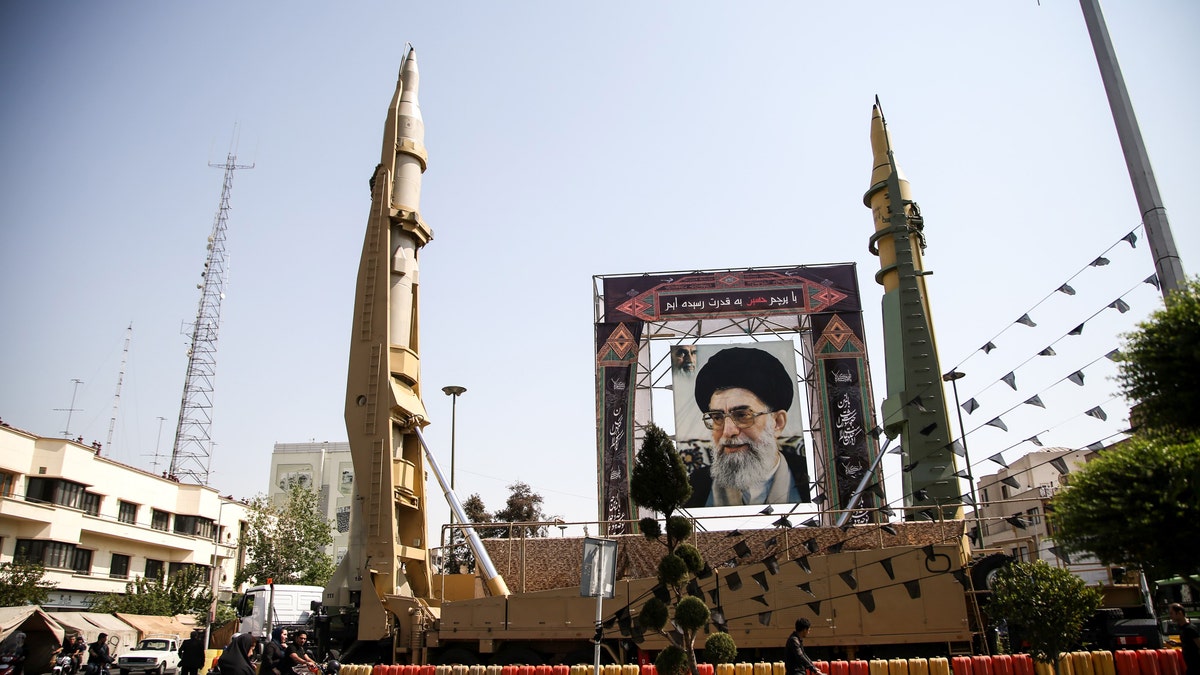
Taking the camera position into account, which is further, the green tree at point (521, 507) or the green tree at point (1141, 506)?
the green tree at point (521, 507)

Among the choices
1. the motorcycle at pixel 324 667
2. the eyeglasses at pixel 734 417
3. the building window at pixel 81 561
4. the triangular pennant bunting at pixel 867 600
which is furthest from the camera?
the building window at pixel 81 561

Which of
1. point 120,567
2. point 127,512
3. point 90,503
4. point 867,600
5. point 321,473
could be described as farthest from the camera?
point 321,473

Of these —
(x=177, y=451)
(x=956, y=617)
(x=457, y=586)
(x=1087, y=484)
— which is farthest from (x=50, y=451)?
(x=1087, y=484)

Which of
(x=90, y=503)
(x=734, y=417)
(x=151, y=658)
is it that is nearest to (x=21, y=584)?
(x=151, y=658)

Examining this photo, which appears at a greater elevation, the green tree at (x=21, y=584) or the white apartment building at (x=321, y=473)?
the white apartment building at (x=321, y=473)

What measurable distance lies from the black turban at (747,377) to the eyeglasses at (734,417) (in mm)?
363

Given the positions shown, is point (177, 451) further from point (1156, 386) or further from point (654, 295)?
point (1156, 386)

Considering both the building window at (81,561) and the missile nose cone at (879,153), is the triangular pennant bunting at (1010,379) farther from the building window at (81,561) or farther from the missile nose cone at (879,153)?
the building window at (81,561)

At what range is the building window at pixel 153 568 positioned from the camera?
39125 millimetres

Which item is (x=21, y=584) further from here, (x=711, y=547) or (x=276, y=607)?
(x=711, y=547)

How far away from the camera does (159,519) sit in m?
40.3

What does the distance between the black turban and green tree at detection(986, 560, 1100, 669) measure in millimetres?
18367

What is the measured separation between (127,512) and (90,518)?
3331 millimetres

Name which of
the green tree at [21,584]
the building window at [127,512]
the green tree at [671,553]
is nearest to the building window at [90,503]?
the building window at [127,512]
